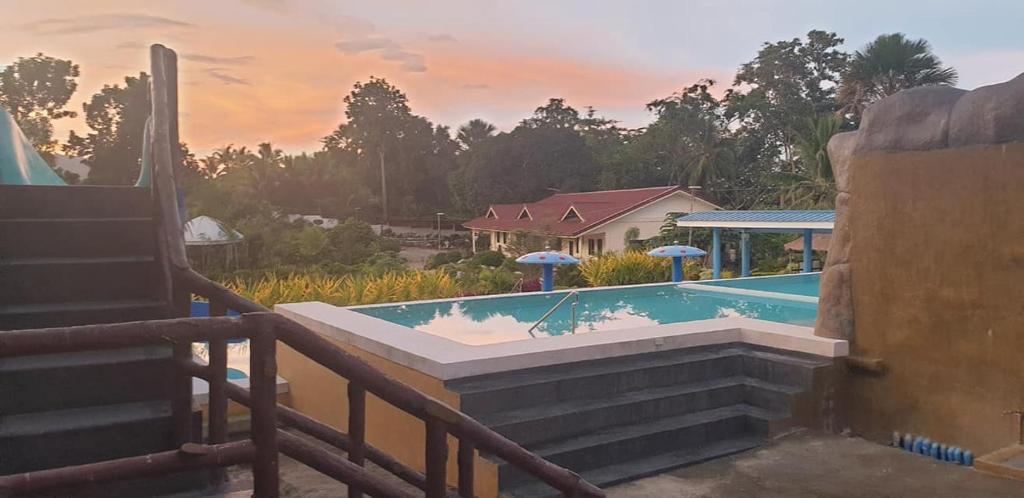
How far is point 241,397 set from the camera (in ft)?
8.69

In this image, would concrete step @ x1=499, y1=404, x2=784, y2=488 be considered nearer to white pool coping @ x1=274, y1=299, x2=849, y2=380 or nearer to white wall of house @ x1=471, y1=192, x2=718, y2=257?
white pool coping @ x1=274, y1=299, x2=849, y2=380

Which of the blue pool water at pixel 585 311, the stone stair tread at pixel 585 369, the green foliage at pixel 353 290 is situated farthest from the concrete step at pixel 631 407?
the green foliage at pixel 353 290

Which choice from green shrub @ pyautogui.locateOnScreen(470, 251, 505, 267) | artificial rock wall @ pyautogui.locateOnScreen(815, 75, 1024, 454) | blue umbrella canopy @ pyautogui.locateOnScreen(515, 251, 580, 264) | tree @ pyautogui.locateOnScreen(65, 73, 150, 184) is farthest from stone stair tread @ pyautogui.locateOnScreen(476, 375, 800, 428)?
tree @ pyautogui.locateOnScreen(65, 73, 150, 184)

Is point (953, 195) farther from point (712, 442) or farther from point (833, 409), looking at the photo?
point (712, 442)

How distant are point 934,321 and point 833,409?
3.14ft

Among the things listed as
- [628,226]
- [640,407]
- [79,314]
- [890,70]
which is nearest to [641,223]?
[628,226]

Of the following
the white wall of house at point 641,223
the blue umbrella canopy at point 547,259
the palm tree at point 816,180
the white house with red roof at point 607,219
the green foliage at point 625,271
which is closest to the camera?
the blue umbrella canopy at point 547,259

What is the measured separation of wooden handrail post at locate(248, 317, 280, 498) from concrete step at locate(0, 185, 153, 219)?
5.60ft

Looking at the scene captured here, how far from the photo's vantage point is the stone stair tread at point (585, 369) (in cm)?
482

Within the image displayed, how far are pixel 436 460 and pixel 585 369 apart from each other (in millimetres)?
3177

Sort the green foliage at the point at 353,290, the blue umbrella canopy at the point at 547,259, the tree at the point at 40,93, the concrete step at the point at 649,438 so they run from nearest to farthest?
1. the concrete step at the point at 649,438
2. the green foliage at the point at 353,290
3. the blue umbrella canopy at the point at 547,259
4. the tree at the point at 40,93

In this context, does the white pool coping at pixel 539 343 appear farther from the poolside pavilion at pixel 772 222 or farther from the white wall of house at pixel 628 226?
the white wall of house at pixel 628 226

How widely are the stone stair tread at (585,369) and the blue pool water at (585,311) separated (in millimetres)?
3080

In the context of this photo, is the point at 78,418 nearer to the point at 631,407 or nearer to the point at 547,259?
the point at 631,407
